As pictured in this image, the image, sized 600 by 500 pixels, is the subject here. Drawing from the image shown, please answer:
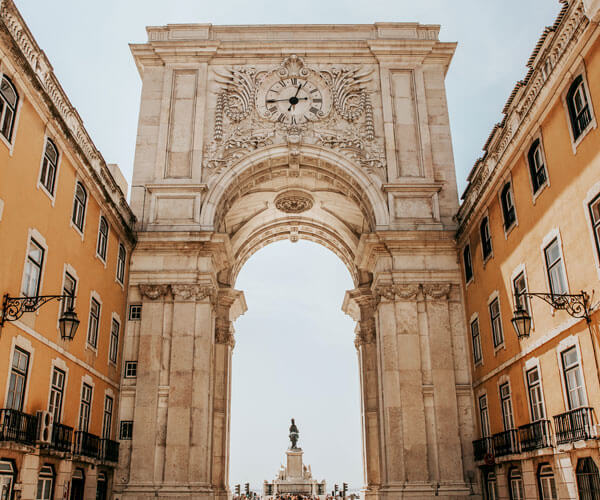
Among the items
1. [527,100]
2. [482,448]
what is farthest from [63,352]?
[527,100]

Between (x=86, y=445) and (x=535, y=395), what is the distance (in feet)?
45.9

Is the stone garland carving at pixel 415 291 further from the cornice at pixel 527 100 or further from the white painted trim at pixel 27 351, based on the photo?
the white painted trim at pixel 27 351

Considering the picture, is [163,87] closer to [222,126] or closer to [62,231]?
[222,126]

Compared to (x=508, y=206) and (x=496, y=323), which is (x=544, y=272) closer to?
(x=508, y=206)

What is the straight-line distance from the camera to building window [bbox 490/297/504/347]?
2155 cm

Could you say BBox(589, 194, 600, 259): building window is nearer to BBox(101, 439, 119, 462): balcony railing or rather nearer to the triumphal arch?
the triumphal arch

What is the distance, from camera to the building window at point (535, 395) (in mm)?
17906

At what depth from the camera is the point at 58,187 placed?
18.5 metres

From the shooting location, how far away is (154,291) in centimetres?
2598

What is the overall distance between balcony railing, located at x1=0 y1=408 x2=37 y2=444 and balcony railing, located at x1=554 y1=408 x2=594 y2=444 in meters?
13.1

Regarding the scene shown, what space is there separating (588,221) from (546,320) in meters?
3.63

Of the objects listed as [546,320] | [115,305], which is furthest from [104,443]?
[546,320]

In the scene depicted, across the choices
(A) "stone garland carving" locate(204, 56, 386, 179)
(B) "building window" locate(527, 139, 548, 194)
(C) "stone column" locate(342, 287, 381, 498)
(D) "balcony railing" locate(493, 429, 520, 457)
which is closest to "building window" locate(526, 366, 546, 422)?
(D) "balcony railing" locate(493, 429, 520, 457)

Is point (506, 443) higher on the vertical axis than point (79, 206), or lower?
lower
